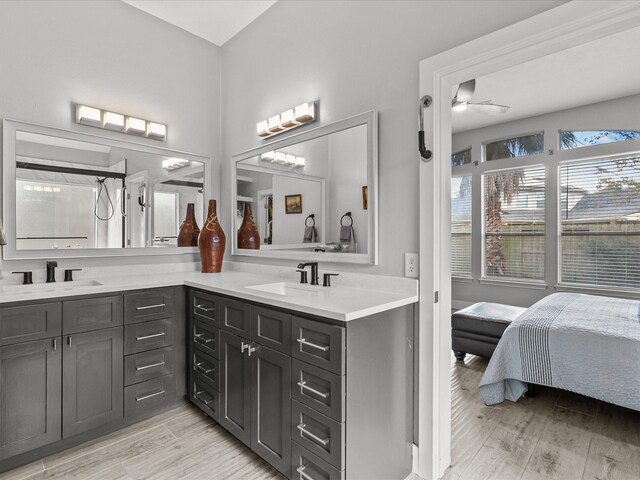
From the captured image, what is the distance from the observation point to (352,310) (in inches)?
55.6

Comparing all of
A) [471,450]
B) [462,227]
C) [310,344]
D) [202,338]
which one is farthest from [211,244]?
[462,227]

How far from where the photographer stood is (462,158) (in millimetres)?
5871

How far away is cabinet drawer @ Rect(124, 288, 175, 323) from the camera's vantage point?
2.16 meters

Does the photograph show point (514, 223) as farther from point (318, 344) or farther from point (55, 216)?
point (55, 216)

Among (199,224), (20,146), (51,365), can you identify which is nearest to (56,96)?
(20,146)

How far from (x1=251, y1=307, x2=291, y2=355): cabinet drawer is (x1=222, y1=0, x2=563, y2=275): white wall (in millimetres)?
650

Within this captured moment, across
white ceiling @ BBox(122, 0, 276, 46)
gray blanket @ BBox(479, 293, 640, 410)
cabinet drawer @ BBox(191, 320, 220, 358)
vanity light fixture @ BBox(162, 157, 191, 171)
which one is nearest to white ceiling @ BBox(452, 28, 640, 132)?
gray blanket @ BBox(479, 293, 640, 410)

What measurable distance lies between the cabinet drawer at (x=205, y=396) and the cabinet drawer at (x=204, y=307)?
1.33 feet

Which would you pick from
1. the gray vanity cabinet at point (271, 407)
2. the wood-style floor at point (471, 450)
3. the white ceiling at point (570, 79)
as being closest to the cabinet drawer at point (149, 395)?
the wood-style floor at point (471, 450)

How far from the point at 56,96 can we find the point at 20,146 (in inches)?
16.9

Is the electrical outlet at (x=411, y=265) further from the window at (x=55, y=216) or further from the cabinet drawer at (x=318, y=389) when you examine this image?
the window at (x=55, y=216)

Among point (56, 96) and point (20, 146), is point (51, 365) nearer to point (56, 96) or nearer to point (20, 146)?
point (20, 146)

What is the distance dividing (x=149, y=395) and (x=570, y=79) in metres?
5.00

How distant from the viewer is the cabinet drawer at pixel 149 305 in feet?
7.08
